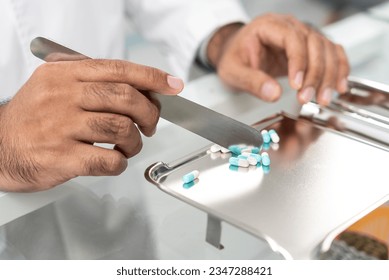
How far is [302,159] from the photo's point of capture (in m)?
0.65

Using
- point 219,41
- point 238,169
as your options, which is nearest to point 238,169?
point 238,169

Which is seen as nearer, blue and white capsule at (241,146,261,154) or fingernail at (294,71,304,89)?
blue and white capsule at (241,146,261,154)

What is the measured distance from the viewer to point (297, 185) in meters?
0.60

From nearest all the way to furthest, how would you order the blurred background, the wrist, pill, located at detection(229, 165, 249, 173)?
pill, located at detection(229, 165, 249, 173) → the wrist → the blurred background

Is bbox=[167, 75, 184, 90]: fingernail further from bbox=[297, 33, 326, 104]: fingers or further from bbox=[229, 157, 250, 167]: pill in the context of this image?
bbox=[297, 33, 326, 104]: fingers

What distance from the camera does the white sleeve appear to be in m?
1.08

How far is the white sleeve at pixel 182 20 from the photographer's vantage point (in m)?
1.08

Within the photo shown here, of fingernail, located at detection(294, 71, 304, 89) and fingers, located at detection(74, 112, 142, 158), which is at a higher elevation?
fingers, located at detection(74, 112, 142, 158)

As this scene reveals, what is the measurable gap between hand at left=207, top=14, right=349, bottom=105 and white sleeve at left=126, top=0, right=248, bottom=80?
0.42ft

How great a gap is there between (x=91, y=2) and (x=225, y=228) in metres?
0.61

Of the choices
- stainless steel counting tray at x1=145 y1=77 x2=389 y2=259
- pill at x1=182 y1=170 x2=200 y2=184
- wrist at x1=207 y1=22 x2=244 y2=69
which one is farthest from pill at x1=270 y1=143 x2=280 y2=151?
wrist at x1=207 y1=22 x2=244 y2=69

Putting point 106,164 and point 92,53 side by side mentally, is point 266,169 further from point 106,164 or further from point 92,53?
point 92,53
